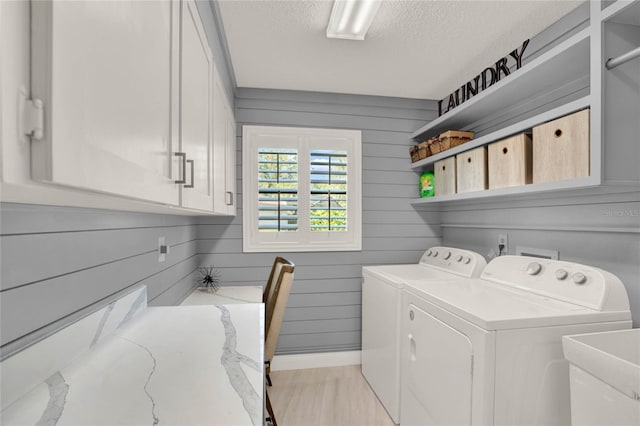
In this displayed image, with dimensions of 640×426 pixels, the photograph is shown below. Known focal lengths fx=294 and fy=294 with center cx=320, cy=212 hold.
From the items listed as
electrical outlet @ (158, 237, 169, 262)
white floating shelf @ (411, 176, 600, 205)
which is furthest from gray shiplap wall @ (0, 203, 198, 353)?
white floating shelf @ (411, 176, 600, 205)

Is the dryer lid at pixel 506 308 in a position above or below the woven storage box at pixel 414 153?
below

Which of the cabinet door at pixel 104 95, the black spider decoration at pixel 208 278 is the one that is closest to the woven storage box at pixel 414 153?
the black spider decoration at pixel 208 278

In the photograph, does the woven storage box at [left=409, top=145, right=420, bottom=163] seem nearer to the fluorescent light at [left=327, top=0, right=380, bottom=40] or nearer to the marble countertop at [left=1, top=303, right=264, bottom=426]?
the fluorescent light at [left=327, top=0, right=380, bottom=40]

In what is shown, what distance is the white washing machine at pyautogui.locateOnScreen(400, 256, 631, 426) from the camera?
48.3 inches

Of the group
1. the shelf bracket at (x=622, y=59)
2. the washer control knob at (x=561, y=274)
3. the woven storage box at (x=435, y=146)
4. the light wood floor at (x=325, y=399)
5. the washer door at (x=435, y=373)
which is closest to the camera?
the shelf bracket at (x=622, y=59)

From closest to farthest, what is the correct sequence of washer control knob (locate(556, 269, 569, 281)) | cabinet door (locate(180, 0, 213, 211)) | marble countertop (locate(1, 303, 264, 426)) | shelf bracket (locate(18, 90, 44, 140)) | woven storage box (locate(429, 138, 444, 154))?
1. shelf bracket (locate(18, 90, 44, 140))
2. marble countertop (locate(1, 303, 264, 426))
3. cabinet door (locate(180, 0, 213, 211))
4. washer control knob (locate(556, 269, 569, 281))
5. woven storage box (locate(429, 138, 444, 154))

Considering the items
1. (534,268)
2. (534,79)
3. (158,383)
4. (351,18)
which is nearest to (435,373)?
(534,268)

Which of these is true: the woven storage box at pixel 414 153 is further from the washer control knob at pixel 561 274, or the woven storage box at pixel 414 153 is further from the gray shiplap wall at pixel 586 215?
the washer control knob at pixel 561 274

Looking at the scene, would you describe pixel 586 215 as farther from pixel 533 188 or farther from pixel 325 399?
pixel 325 399

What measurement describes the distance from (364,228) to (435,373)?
1.47 meters

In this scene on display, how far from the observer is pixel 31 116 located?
1.19 feet

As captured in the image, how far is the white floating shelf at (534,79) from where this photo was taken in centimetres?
137

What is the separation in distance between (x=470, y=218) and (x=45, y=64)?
8.90 feet

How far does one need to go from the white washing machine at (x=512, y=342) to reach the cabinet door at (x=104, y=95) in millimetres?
1367
